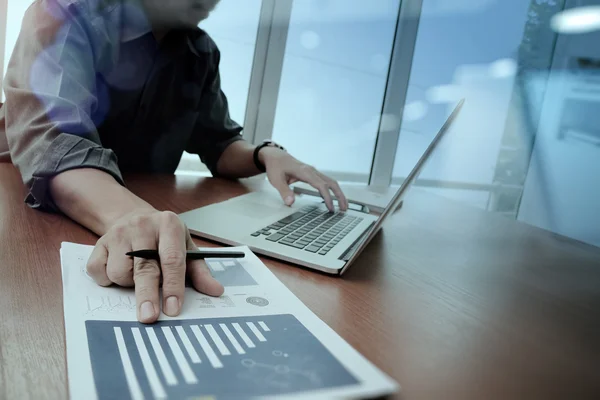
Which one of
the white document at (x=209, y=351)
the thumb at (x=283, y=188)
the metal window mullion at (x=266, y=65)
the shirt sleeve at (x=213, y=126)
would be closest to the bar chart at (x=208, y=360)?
the white document at (x=209, y=351)

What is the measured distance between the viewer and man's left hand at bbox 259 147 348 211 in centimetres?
98

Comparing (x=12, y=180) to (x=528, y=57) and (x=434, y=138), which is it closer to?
(x=434, y=138)

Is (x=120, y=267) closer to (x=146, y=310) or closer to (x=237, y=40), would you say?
(x=146, y=310)

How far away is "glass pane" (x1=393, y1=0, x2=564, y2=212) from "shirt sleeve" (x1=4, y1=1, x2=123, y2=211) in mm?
2051

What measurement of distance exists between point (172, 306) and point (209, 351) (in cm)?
8

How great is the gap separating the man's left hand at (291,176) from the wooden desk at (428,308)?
0.46 feet

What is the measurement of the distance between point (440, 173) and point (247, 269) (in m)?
2.53

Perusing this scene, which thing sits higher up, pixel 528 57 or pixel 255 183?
pixel 528 57

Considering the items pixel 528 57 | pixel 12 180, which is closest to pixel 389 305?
pixel 12 180

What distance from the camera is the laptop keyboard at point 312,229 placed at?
67cm

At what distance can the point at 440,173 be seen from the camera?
2.92m

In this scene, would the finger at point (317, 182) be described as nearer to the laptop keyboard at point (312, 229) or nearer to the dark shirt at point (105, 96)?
the laptop keyboard at point (312, 229)

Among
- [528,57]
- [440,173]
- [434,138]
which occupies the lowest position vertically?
[440,173]

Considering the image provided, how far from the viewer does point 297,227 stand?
30.1 inches
